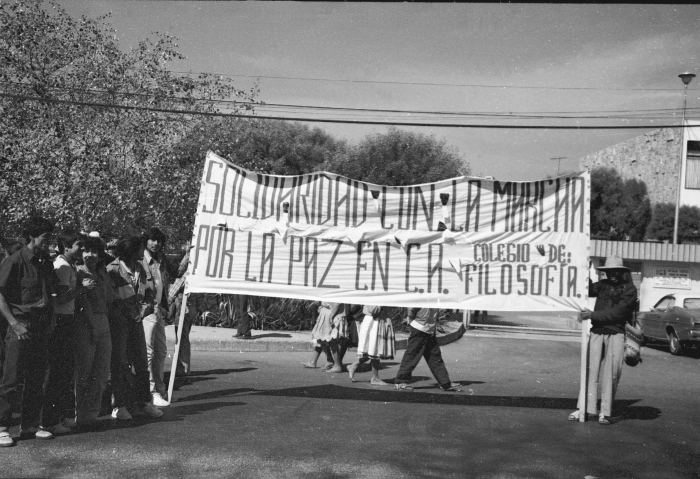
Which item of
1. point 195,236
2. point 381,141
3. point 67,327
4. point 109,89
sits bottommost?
point 67,327

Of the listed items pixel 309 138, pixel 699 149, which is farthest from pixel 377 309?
pixel 699 149

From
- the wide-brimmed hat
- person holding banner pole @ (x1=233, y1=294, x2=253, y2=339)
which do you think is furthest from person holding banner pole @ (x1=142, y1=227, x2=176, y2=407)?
person holding banner pole @ (x1=233, y1=294, x2=253, y2=339)

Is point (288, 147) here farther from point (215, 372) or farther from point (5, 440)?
point (5, 440)

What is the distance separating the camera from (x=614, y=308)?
813 cm

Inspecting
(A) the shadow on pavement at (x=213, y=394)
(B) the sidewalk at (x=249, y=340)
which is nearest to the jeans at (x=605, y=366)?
(A) the shadow on pavement at (x=213, y=394)

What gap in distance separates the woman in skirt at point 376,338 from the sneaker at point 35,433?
193 inches

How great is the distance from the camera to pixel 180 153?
20094 millimetres

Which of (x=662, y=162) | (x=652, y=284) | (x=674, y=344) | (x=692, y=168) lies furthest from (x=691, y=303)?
(x=662, y=162)

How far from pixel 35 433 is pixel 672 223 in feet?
156

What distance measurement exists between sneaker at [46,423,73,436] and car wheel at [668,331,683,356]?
1455 centimetres

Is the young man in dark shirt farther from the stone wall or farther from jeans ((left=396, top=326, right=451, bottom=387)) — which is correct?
the stone wall

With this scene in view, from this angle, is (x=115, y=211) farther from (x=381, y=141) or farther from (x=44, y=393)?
(x=381, y=141)

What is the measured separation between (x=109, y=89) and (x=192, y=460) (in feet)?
50.7

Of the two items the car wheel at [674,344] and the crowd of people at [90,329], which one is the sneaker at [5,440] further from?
the car wheel at [674,344]
